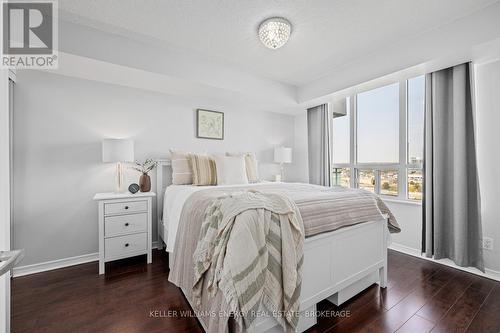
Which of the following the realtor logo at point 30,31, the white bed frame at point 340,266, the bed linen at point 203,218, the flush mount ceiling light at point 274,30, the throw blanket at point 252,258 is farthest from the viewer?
the flush mount ceiling light at point 274,30

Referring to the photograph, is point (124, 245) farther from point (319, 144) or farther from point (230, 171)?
point (319, 144)

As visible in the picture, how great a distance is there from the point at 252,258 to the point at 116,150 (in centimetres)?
210

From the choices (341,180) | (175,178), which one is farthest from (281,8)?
(341,180)

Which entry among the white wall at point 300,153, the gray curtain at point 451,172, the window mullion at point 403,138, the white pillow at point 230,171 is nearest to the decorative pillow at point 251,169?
the white pillow at point 230,171

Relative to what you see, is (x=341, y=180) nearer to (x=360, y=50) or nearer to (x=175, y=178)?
(x=360, y=50)

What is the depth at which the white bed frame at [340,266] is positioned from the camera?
4.84 ft

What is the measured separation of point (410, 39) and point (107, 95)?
3.57 m

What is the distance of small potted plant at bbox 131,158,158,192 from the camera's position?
2.72m

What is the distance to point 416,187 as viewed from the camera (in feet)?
9.68

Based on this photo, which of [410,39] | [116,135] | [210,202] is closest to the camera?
[210,202]

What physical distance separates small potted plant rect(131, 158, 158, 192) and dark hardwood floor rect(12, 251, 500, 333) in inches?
37.1

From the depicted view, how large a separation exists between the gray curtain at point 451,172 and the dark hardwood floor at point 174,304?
294 mm

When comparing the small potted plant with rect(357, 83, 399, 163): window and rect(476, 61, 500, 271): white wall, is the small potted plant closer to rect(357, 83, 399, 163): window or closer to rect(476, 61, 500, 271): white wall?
rect(357, 83, 399, 163): window

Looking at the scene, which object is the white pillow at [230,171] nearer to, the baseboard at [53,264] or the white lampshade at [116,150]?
the white lampshade at [116,150]
